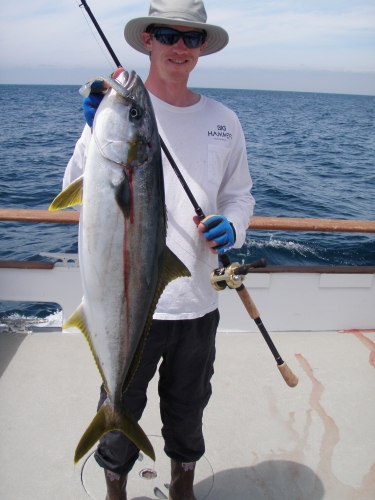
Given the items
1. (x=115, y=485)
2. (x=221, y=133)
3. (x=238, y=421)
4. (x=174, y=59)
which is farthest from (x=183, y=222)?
(x=238, y=421)

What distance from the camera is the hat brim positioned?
1.80 m

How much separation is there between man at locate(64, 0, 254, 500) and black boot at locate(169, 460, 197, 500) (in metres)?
0.04

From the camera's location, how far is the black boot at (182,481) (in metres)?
2.15

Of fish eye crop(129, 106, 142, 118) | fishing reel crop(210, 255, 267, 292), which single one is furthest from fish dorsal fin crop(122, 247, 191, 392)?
fish eye crop(129, 106, 142, 118)

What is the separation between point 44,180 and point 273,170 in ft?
27.0

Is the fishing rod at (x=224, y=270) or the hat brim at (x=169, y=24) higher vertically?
the hat brim at (x=169, y=24)

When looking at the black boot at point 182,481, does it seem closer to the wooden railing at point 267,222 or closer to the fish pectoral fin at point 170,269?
the fish pectoral fin at point 170,269

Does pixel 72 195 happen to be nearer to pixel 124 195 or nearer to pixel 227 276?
pixel 124 195

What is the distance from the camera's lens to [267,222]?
3.49 meters

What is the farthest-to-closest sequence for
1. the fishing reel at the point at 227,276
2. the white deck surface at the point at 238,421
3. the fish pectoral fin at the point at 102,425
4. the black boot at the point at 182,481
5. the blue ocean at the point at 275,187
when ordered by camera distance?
the blue ocean at the point at 275,187 → the white deck surface at the point at 238,421 → the black boot at the point at 182,481 → the fishing reel at the point at 227,276 → the fish pectoral fin at the point at 102,425

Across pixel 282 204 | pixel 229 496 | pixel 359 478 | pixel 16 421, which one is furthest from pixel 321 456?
pixel 282 204

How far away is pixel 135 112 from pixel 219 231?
58cm

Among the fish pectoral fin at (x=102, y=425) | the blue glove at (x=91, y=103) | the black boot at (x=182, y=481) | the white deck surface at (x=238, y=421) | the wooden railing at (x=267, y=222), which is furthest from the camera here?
the wooden railing at (x=267, y=222)

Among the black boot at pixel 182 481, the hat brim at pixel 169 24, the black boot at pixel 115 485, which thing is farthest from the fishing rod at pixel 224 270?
the black boot at pixel 115 485
